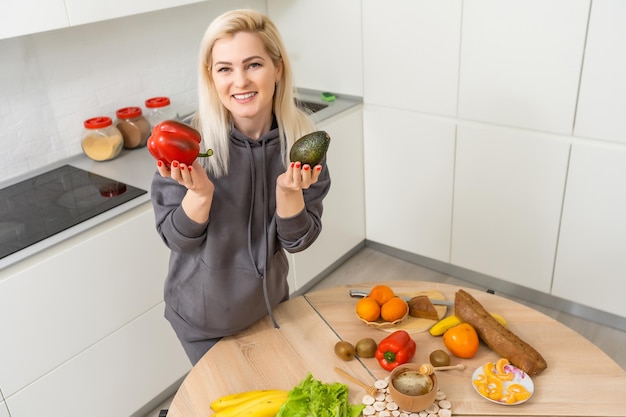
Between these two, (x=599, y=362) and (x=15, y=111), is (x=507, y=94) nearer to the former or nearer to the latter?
(x=599, y=362)

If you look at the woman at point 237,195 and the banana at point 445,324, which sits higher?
the woman at point 237,195

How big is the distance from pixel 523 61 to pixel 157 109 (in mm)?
1503

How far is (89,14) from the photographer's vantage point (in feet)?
6.43

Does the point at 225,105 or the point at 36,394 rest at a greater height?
the point at 225,105

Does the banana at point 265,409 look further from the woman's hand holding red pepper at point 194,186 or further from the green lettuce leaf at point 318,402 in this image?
the woman's hand holding red pepper at point 194,186

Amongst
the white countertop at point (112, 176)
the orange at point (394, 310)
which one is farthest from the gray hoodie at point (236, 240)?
the white countertop at point (112, 176)

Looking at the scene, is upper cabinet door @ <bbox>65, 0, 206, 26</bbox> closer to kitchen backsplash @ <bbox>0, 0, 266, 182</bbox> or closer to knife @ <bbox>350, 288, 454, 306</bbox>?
kitchen backsplash @ <bbox>0, 0, 266, 182</bbox>

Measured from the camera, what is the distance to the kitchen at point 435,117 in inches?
85.6

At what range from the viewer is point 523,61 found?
2.34m

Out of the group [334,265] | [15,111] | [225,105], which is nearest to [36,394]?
[15,111]

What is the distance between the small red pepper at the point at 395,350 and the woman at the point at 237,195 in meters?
0.31

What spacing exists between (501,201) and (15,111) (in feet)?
6.50

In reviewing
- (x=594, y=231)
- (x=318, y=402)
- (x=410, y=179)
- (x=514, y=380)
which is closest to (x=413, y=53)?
(x=410, y=179)

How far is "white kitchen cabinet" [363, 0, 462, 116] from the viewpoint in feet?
8.23
